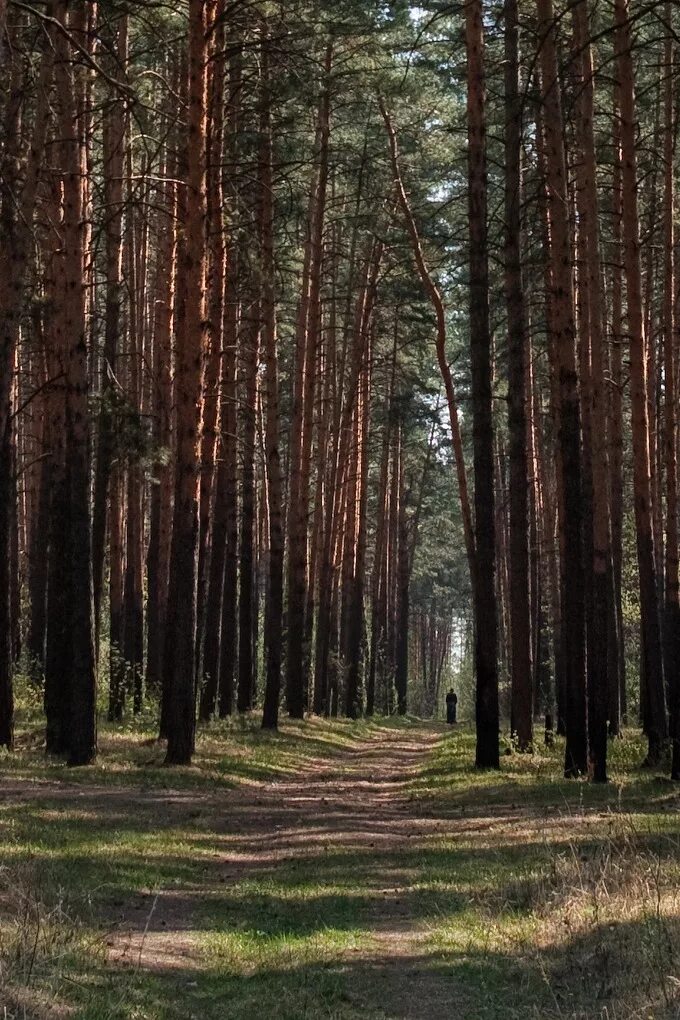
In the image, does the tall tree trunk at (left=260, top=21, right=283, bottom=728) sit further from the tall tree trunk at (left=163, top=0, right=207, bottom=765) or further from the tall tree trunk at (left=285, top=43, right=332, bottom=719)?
the tall tree trunk at (left=163, top=0, right=207, bottom=765)

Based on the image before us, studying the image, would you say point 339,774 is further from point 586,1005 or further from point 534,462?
point 534,462

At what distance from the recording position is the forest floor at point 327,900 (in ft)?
20.9

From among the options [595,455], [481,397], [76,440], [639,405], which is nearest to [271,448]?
[481,397]

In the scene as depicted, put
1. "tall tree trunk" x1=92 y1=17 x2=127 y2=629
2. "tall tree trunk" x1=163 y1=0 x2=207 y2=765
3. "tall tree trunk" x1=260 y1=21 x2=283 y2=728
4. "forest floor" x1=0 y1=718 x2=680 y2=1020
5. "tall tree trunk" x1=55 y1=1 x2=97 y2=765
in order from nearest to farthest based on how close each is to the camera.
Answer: "forest floor" x1=0 y1=718 x2=680 y2=1020 → "tall tree trunk" x1=55 y1=1 x2=97 y2=765 → "tall tree trunk" x1=163 y1=0 x2=207 y2=765 → "tall tree trunk" x1=92 y1=17 x2=127 y2=629 → "tall tree trunk" x1=260 y1=21 x2=283 y2=728

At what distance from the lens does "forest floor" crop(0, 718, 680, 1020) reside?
20.9ft

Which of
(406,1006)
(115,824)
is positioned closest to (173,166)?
(115,824)

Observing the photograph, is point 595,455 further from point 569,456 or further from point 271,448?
point 271,448

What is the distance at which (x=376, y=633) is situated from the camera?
168 ft

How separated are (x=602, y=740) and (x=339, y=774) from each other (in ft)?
19.9

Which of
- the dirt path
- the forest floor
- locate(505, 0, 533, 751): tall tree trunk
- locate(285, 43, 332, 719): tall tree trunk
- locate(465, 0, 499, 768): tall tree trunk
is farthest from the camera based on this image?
locate(285, 43, 332, 719): tall tree trunk

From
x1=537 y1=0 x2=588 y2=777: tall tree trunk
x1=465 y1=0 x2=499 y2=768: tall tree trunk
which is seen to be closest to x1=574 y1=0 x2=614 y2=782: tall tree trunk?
x1=537 y1=0 x2=588 y2=777: tall tree trunk

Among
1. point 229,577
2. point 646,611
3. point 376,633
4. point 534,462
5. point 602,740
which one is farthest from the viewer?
point 376,633

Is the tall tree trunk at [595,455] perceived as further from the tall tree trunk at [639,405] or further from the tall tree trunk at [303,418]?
the tall tree trunk at [303,418]

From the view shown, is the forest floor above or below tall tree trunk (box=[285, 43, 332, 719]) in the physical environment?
below
